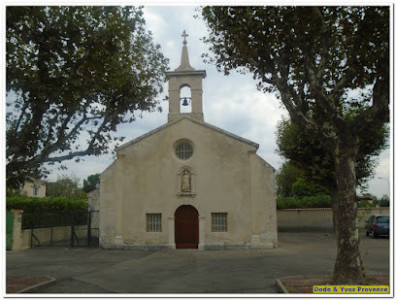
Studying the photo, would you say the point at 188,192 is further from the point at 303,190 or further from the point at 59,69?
the point at 303,190

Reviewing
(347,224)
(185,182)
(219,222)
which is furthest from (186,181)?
(347,224)

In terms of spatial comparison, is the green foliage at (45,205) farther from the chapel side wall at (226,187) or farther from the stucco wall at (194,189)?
the chapel side wall at (226,187)

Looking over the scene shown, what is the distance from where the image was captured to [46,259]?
16.5 meters

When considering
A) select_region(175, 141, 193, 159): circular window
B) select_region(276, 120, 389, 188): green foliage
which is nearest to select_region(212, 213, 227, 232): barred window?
select_region(175, 141, 193, 159): circular window

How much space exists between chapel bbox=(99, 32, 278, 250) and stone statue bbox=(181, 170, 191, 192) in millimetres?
17

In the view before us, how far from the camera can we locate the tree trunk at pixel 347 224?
30.2 ft

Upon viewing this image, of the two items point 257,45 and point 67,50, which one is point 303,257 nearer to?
point 257,45

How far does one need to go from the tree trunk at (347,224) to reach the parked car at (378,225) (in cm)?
1772

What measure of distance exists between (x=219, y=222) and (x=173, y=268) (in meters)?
6.97

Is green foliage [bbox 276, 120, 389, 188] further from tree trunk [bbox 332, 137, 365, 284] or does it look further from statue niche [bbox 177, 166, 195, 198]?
tree trunk [bbox 332, 137, 365, 284]

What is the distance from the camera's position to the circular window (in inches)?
842

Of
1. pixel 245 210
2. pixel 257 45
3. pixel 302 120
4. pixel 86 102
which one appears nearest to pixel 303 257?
pixel 245 210

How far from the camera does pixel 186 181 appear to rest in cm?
2075

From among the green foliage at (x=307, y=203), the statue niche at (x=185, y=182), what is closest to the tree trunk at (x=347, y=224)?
the statue niche at (x=185, y=182)
